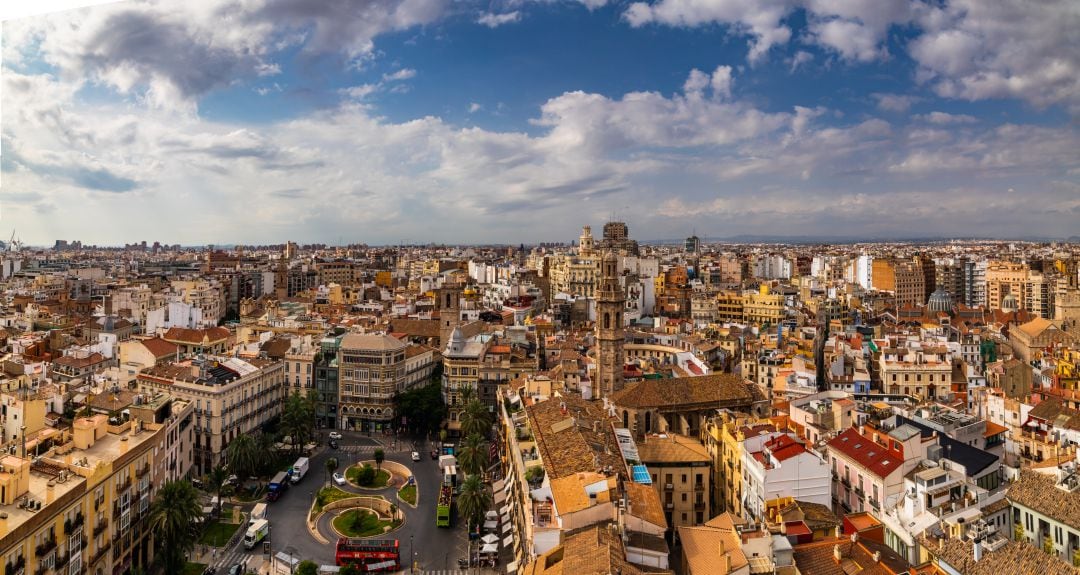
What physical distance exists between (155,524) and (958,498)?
12.4m

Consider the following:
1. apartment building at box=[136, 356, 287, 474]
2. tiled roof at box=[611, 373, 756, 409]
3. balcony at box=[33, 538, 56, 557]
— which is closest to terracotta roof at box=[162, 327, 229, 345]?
apartment building at box=[136, 356, 287, 474]

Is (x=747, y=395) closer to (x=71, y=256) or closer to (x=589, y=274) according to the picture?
(x=589, y=274)

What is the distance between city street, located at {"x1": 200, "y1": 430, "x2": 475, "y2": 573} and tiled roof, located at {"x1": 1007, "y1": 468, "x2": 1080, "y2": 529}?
8.73m

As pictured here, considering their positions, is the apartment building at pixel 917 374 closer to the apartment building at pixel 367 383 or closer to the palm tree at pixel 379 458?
the palm tree at pixel 379 458

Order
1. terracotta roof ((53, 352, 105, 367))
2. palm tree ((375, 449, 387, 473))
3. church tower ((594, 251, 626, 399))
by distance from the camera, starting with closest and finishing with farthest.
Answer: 1. church tower ((594, 251, 626, 399))
2. palm tree ((375, 449, 387, 473))
3. terracotta roof ((53, 352, 105, 367))

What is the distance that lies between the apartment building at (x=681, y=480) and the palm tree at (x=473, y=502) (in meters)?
3.07

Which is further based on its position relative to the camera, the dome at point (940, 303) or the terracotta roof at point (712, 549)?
the dome at point (940, 303)

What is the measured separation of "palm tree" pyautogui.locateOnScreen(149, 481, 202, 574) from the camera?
11914mm

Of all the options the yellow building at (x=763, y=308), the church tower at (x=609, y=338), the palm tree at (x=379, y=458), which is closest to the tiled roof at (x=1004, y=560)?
the church tower at (x=609, y=338)

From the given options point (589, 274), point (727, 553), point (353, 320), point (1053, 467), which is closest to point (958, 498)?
point (1053, 467)

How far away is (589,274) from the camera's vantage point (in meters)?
37.6

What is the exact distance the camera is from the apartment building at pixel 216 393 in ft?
58.3

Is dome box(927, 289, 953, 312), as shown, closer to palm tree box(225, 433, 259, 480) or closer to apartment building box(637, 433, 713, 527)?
apartment building box(637, 433, 713, 527)

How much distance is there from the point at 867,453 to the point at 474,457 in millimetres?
7675
